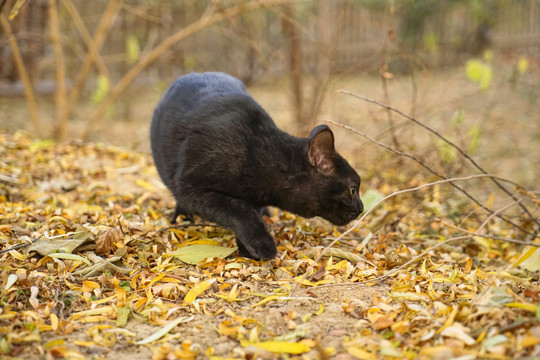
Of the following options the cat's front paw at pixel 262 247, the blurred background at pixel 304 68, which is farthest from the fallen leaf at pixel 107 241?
the blurred background at pixel 304 68

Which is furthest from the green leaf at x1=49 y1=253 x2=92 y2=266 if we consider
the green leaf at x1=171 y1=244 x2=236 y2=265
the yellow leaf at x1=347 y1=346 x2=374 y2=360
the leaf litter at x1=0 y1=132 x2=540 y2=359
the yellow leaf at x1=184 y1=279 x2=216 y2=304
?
the yellow leaf at x1=347 y1=346 x2=374 y2=360

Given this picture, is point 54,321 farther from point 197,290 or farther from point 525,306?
point 525,306

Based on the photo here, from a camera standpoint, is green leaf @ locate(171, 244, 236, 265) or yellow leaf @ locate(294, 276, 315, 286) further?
green leaf @ locate(171, 244, 236, 265)

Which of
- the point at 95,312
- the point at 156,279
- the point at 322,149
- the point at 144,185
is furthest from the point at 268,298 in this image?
the point at 144,185

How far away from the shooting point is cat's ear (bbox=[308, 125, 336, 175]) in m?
2.76

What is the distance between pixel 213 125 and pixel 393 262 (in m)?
1.32

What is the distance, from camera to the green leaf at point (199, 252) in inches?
111

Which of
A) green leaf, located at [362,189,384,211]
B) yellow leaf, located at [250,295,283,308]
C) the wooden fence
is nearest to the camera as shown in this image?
yellow leaf, located at [250,295,283,308]

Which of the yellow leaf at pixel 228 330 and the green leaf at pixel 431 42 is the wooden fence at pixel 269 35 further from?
the yellow leaf at pixel 228 330

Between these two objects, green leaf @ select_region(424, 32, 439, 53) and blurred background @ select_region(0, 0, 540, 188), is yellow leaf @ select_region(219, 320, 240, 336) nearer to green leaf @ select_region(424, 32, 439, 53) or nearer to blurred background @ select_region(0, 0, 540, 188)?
blurred background @ select_region(0, 0, 540, 188)

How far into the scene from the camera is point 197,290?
247 cm

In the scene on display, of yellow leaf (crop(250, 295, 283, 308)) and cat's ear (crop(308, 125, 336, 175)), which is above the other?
cat's ear (crop(308, 125, 336, 175))

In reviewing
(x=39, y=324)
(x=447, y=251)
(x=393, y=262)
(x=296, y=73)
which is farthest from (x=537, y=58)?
(x=39, y=324)

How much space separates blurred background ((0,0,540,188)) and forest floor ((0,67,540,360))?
1.52 meters
